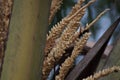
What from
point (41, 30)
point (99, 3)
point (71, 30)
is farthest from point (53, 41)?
point (99, 3)

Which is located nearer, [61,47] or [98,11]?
[61,47]

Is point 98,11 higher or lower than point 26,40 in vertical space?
lower

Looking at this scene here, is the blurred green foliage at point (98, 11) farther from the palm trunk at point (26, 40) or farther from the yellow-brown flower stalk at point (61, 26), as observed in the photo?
the palm trunk at point (26, 40)

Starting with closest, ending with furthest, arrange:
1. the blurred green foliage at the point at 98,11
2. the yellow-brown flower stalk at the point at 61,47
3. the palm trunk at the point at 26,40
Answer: the palm trunk at the point at 26,40, the yellow-brown flower stalk at the point at 61,47, the blurred green foliage at the point at 98,11

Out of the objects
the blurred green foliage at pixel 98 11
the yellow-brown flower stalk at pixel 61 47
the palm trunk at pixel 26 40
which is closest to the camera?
the palm trunk at pixel 26 40

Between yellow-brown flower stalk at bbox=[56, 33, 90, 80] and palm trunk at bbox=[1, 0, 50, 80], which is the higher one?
palm trunk at bbox=[1, 0, 50, 80]

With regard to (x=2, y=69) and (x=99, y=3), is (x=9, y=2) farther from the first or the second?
(x=99, y=3)

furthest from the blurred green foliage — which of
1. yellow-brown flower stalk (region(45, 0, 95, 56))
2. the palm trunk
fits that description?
the palm trunk

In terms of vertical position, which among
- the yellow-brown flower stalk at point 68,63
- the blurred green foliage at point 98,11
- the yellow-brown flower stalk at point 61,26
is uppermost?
the yellow-brown flower stalk at point 61,26

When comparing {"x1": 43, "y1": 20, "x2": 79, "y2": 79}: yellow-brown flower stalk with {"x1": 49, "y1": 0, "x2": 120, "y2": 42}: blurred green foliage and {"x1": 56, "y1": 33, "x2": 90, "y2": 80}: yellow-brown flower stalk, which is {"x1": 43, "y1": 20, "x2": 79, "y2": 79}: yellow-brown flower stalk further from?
{"x1": 49, "y1": 0, "x2": 120, "y2": 42}: blurred green foliage

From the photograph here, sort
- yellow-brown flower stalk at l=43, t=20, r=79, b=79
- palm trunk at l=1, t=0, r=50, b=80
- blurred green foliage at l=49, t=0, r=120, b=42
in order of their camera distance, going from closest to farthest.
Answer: palm trunk at l=1, t=0, r=50, b=80 < yellow-brown flower stalk at l=43, t=20, r=79, b=79 < blurred green foliage at l=49, t=0, r=120, b=42

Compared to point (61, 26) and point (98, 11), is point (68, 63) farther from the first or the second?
point (98, 11)

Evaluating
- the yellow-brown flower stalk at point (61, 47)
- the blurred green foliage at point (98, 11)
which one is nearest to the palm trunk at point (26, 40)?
the yellow-brown flower stalk at point (61, 47)

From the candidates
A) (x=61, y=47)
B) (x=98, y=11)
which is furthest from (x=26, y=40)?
(x=98, y=11)
